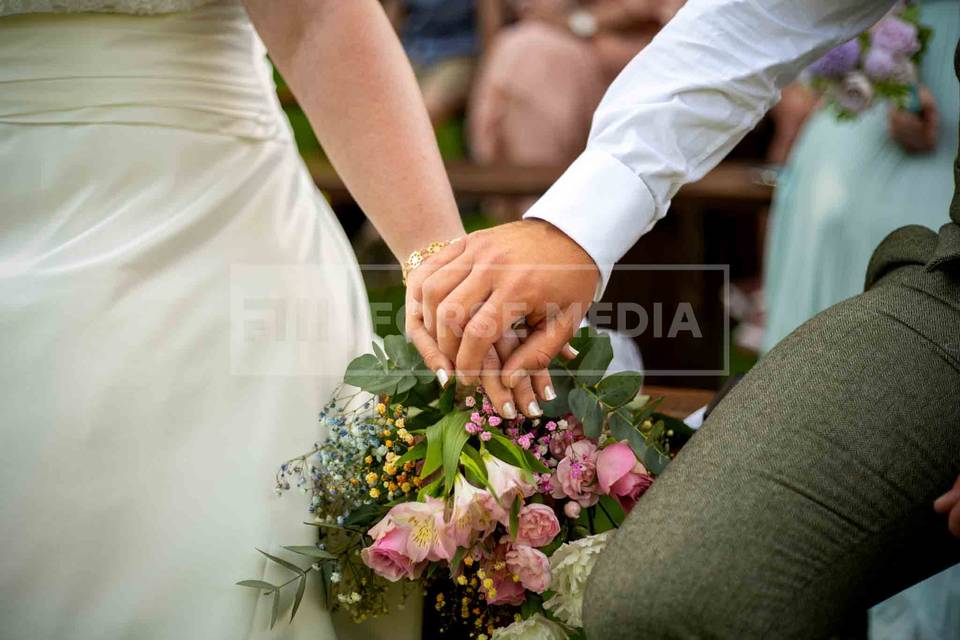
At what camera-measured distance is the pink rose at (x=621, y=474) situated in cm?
104

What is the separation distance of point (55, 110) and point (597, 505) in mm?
842

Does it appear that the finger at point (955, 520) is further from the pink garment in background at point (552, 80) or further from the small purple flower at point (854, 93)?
the pink garment in background at point (552, 80)

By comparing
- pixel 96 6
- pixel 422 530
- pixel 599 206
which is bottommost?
pixel 422 530

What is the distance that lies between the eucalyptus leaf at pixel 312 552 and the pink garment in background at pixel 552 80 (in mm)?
2650

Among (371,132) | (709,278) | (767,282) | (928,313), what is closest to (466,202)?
(709,278)

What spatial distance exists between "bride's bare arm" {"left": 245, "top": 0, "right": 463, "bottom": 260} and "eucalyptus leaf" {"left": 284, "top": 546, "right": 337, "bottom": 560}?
39 cm

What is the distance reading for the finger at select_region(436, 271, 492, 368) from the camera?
3.39 feet

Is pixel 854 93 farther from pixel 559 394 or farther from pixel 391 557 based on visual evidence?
pixel 391 557

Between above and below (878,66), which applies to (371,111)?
below

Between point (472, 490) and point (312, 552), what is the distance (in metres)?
0.21

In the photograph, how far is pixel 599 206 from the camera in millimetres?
1102

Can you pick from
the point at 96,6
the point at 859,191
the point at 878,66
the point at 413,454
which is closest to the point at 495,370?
the point at 413,454

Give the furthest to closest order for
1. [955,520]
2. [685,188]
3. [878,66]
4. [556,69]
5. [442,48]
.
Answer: [442,48] < [556,69] < [685,188] < [878,66] < [955,520]

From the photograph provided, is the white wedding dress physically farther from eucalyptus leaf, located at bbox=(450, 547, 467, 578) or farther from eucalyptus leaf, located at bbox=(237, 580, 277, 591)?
eucalyptus leaf, located at bbox=(450, 547, 467, 578)
